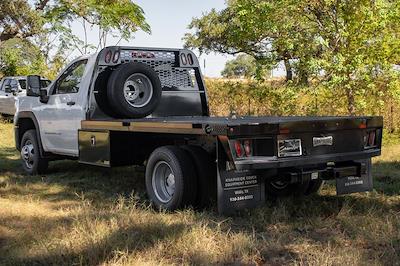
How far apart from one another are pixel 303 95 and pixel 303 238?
8098 millimetres

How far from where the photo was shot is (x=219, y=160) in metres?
5.32

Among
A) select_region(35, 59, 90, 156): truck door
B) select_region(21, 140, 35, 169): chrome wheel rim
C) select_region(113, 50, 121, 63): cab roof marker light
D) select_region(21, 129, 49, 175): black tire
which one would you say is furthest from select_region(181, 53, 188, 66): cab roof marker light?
select_region(21, 140, 35, 169): chrome wheel rim

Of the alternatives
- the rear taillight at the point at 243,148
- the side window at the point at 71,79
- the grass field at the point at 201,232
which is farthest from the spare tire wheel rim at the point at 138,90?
the rear taillight at the point at 243,148

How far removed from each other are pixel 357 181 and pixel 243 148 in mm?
1817

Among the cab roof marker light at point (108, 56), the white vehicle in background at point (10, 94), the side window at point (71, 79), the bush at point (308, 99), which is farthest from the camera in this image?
the white vehicle in background at point (10, 94)

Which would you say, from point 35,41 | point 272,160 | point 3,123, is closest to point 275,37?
point 272,160

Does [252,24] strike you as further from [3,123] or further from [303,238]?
[3,123]

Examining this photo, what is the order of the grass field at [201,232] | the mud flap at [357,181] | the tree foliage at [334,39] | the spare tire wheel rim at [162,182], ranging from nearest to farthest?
the grass field at [201,232] < the mud flap at [357,181] < the spare tire wheel rim at [162,182] < the tree foliage at [334,39]

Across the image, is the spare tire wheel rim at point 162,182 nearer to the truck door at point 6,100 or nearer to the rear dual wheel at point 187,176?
the rear dual wheel at point 187,176

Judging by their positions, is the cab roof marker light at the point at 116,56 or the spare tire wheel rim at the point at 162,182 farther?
the cab roof marker light at the point at 116,56

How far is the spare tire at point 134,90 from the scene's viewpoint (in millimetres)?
7164

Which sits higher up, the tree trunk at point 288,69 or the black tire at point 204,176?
the tree trunk at point 288,69

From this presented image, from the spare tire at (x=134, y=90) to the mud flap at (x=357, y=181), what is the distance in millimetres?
2845

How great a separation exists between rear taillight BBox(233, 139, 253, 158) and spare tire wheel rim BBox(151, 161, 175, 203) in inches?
50.2
